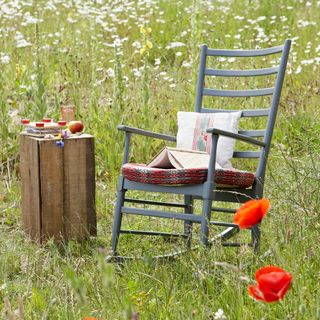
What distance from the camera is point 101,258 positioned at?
151 centimetres

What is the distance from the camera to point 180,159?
162 inches

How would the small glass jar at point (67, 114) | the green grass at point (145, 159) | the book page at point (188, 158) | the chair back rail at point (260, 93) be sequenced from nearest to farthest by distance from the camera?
the green grass at point (145, 159)
the book page at point (188, 158)
the chair back rail at point (260, 93)
the small glass jar at point (67, 114)

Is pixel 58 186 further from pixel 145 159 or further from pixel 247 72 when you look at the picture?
pixel 145 159

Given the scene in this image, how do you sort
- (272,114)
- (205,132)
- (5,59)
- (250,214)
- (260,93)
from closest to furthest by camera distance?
(250,214), (272,114), (205,132), (260,93), (5,59)

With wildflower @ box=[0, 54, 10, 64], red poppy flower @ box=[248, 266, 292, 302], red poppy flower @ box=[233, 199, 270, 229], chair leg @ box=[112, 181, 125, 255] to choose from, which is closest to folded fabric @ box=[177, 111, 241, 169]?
chair leg @ box=[112, 181, 125, 255]

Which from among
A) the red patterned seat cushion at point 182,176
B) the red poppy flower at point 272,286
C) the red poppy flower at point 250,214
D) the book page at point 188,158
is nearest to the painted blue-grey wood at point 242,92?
the book page at point 188,158

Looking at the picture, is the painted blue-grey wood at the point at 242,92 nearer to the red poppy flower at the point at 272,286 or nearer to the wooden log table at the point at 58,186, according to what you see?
the wooden log table at the point at 58,186

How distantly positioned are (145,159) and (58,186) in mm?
1519

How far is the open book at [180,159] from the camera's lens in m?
4.08

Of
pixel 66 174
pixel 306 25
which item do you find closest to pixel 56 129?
pixel 66 174

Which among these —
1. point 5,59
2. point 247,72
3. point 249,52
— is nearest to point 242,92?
point 247,72

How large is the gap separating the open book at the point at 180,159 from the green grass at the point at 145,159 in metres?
0.39

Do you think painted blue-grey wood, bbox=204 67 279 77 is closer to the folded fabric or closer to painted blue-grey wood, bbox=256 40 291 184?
painted blue-grey wood, bbox=256 40 291 184

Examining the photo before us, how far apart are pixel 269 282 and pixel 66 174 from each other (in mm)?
3009
